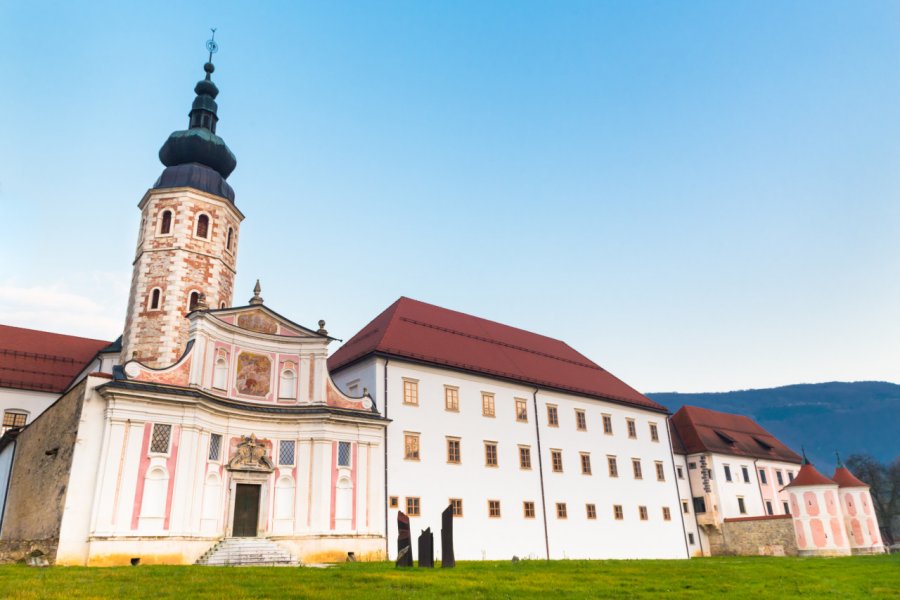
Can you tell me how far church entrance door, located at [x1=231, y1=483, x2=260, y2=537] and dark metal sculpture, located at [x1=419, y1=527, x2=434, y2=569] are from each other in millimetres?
9406

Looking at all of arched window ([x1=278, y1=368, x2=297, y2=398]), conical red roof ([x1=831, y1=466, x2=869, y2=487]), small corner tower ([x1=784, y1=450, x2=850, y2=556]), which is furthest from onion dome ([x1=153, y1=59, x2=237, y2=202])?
conical red roof ([x1=831, y1=466, x2=869, y2=487])

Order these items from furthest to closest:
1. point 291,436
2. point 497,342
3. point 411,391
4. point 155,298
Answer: point 497,342 → point 411,391 → point 155,298 → point 291,436

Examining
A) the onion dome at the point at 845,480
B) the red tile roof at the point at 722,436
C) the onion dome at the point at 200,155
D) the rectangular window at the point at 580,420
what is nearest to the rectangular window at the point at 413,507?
the rectangular window at the point at 580,420

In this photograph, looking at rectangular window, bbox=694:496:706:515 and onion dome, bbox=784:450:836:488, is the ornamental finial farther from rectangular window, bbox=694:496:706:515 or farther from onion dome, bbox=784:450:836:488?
onion dome, bbox=784:450:836:488

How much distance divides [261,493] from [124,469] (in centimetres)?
557

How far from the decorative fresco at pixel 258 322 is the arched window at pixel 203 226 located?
5867mm

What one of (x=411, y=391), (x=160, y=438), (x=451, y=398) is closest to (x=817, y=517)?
(x=451, y=398)

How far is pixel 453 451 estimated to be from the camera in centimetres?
3372

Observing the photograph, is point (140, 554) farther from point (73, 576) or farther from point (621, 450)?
point (621, 450)

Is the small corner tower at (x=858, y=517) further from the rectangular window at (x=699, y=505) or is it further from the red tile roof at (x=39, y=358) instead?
the red tile roof at (x=39, y=358)

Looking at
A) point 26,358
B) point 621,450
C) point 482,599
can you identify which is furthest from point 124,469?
point 621,450

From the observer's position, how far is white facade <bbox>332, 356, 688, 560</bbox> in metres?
32.2

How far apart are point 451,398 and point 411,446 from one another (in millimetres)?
3971

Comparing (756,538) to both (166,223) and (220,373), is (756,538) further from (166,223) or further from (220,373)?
(166,223)
